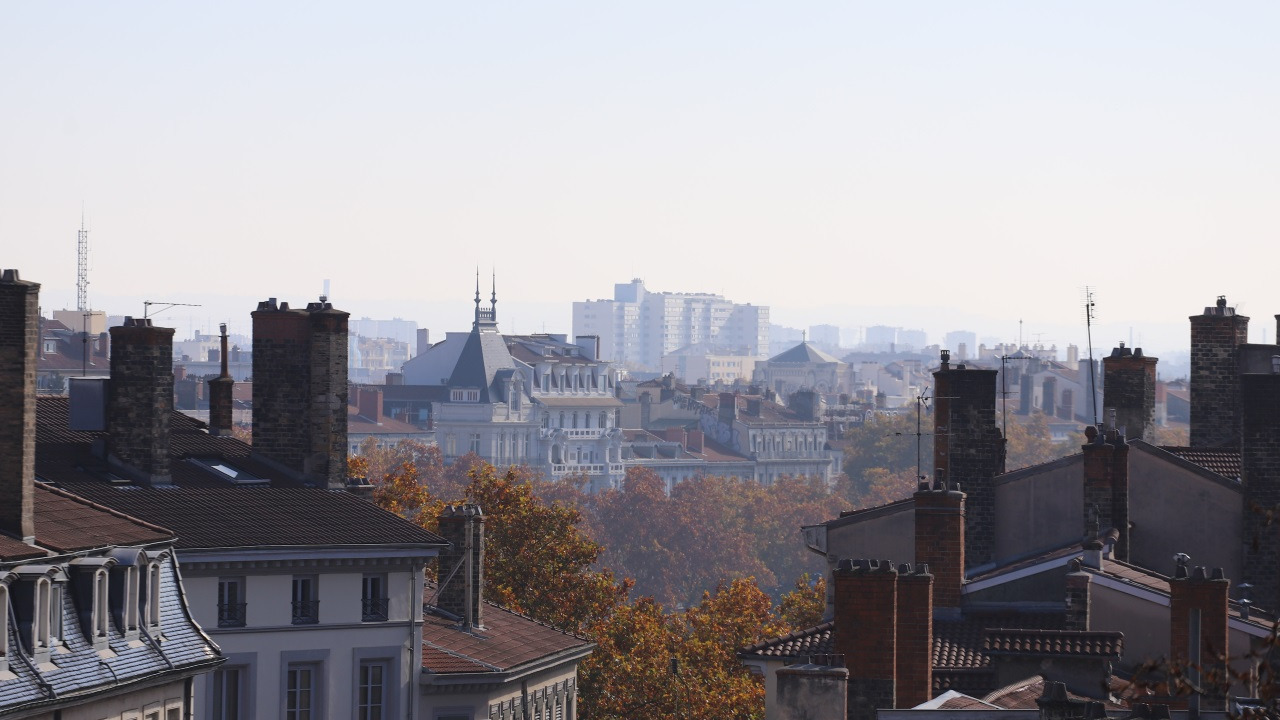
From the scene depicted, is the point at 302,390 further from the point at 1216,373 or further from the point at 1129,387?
the point at 1216,373

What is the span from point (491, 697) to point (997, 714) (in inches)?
952

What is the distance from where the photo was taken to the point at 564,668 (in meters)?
54.4

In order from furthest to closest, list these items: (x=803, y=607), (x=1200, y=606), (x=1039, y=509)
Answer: (x=803, y=607) → (x=1039, y=509) → (x=1200, y=606)

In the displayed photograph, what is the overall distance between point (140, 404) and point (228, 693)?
18.4 ft

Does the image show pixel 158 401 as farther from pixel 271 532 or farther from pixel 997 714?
pixel 997 714

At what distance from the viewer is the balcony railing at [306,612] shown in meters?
44.0

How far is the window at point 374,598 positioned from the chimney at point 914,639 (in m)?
17.1

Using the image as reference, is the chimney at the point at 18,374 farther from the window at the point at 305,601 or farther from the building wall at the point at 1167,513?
the building wall at the point at 1167,513

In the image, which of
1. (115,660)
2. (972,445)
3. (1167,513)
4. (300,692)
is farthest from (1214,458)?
(115,660)

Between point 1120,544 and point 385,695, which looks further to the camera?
point 385,695

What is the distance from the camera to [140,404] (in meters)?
45.0

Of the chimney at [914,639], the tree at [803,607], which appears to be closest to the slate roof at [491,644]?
the tree at [803,607]

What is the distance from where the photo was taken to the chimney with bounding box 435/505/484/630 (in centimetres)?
5106

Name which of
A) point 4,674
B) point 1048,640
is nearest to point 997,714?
point 1048,640
